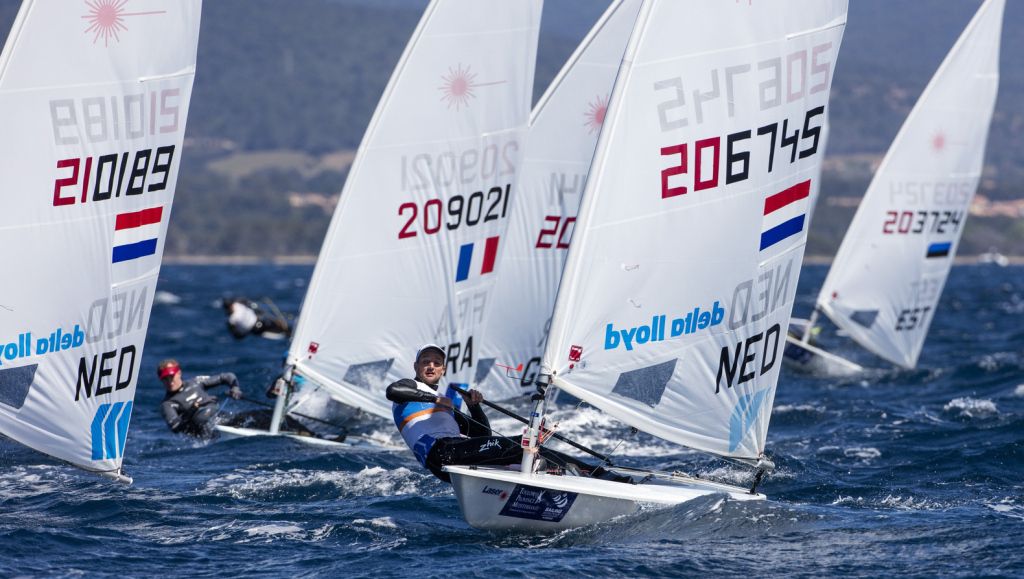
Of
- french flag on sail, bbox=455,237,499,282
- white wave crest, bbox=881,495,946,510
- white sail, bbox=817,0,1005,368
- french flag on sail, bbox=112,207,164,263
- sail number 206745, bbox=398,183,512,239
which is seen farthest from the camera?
white sail, bbox=817,0,1005,368

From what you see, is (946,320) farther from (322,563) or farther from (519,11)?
(322,563)

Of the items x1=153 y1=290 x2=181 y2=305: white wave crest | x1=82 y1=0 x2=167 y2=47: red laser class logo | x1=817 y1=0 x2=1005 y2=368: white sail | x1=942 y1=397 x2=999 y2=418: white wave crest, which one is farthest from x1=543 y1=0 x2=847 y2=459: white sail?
x1=153 y1=290 x2=181 y2=305: white wave crest

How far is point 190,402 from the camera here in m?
14.3

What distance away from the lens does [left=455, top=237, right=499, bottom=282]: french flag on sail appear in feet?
48.7

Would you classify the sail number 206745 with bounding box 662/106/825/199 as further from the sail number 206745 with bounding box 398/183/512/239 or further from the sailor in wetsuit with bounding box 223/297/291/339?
the sailor in wetsuit with bounding box 223/297/291/339

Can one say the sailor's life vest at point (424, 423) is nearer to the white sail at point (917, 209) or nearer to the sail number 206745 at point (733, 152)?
the sail number 206745 at point (733, 152)

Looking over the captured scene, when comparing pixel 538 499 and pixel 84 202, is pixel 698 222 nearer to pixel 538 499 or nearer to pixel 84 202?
pixel 538 499

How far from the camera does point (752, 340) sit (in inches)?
420

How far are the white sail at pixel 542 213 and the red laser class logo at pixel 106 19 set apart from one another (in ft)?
22.1

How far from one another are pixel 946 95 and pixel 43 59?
49.4 ft

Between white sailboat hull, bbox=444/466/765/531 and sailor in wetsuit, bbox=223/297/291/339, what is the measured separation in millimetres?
10153

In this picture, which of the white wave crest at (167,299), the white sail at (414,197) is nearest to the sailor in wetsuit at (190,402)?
the white sail at (414,197)

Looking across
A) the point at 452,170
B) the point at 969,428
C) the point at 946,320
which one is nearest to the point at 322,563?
the point at 452,170

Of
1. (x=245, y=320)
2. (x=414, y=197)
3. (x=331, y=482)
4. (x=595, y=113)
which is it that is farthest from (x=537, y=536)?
(x=245, y=320)
